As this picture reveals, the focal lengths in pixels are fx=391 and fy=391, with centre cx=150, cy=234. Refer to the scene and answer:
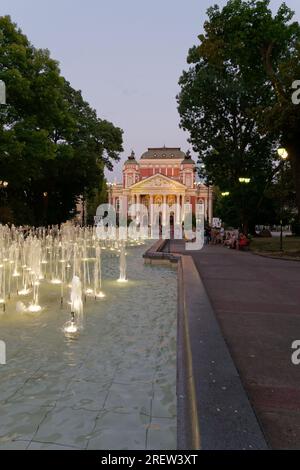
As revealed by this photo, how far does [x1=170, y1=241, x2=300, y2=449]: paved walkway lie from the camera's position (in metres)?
3.63

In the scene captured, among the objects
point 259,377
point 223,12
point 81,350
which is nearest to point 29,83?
point 223,12

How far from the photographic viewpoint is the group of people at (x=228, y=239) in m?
25.2

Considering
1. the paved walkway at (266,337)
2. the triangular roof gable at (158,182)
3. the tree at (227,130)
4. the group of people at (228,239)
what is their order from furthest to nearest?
the triangular roof gable at (158,182)
the tree at (227,130)
the group of people at (228,239)
the paved walkway at (266,337)

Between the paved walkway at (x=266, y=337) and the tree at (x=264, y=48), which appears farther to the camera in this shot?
the tree at (x=264, y=48)

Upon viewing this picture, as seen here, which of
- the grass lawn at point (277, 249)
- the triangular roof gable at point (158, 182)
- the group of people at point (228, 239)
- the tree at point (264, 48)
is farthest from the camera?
the triangular roof gable at point (158, 182)

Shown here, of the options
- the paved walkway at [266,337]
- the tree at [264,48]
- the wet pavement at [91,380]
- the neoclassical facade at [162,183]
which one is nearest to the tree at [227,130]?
the tree at [264,48]

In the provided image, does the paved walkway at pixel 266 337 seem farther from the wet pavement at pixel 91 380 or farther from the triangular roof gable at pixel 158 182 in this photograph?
the triangular roof gable at pixel 158 182

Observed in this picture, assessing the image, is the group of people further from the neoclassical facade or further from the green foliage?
the neoclassical facade

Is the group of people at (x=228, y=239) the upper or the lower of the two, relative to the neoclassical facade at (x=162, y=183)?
lower

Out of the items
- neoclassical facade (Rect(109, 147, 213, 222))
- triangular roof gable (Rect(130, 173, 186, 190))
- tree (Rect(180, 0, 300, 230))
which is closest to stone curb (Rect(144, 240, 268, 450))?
tree (Rect(180, 0, 300, 230))

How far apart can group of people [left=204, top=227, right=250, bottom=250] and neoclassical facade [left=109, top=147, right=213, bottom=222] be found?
53.2 m

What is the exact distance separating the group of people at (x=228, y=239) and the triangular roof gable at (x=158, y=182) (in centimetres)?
5871

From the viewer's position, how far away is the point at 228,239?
28.5 m

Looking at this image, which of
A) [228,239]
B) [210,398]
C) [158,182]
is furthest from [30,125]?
[158,182]
